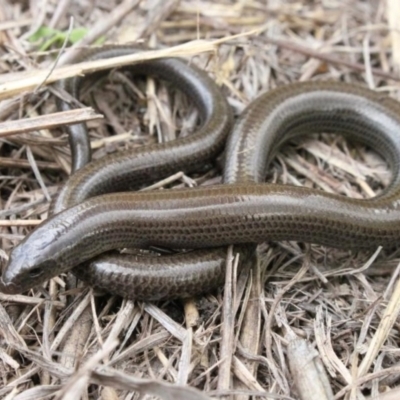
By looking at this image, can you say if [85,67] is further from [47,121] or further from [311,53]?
[311,53]

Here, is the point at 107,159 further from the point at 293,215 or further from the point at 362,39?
the point at 362,39

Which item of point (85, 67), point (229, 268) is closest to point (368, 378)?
point (229, 268)

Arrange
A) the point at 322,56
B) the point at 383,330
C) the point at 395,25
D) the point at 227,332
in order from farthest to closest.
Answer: the point at 395,25 < the point at 322,56 < the point at 383,330 < the point at 227,332

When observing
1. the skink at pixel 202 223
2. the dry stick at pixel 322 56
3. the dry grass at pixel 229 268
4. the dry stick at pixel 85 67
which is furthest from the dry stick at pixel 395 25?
the dry stick at pixel 85 67

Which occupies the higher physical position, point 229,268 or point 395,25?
point 395,25

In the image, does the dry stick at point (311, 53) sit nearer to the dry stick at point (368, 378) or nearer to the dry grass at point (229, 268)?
the dry grass at point (229, 268)

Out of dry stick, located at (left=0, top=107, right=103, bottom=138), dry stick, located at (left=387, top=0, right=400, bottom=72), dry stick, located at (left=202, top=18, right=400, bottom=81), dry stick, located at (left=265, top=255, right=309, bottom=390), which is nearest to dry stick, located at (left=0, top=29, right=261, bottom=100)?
dry stick, located at (left=0, top=107, right=103, bottom=138)

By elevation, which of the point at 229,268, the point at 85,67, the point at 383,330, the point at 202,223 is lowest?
the point at 383,330

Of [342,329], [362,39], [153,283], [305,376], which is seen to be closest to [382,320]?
[342,329]
